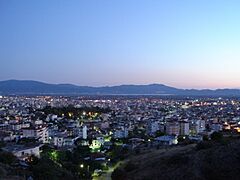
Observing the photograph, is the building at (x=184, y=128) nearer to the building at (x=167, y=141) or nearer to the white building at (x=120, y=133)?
the white building at (x=120, y=133)

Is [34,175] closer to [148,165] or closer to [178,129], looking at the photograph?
[148,165]

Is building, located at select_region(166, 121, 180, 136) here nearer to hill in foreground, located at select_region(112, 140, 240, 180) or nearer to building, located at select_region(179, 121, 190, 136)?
building, located at select_region(179, 121, 190, 136)

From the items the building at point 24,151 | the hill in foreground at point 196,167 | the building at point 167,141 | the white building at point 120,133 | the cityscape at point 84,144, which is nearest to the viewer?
the hill in foreground at point 196,167

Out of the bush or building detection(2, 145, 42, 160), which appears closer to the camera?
the bush

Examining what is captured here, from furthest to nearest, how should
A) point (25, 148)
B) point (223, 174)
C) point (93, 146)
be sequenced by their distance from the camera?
point (93, 146) < point (25, 148) < point (223, 174)

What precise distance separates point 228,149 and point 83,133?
27875mm

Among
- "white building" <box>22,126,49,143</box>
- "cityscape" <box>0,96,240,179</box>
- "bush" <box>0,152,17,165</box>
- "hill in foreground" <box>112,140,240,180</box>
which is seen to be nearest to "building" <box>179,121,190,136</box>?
"cityscape" <box>0,96,240,179</box>

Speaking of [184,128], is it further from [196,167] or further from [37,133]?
[196,167]

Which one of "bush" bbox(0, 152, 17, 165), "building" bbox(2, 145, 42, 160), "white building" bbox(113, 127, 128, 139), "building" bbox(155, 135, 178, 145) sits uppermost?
"bush" bbox(0, 152, 17, 165)

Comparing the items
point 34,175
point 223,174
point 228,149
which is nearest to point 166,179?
point 223,174

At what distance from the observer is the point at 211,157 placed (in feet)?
60.0

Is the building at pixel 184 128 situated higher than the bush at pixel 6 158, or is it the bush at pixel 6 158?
the bush at pixel 6 158

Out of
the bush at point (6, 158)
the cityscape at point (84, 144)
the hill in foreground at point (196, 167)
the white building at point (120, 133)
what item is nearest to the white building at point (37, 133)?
the cityscape at point (84, 144)

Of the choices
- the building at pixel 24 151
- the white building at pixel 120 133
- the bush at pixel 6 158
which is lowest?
the white building at pixel 120 133
